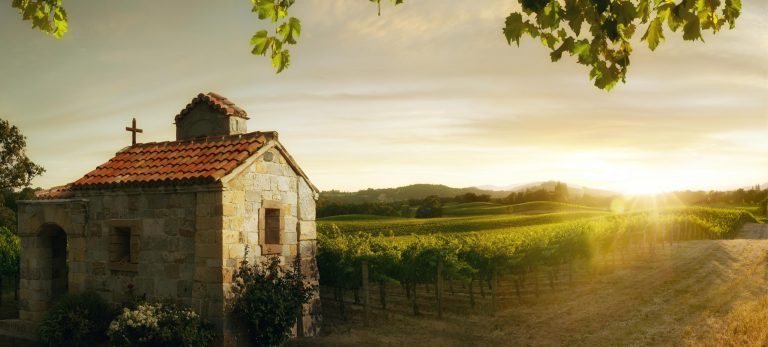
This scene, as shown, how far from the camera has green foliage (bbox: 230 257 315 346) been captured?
12.1 m

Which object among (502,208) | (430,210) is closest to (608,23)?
(430,210)

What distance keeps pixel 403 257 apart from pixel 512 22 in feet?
45.6

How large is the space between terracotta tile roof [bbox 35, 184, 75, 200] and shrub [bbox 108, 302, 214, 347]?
184 inches

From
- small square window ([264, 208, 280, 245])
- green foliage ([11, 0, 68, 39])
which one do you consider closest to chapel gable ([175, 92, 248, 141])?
small square window ([264, 208, 280, 245])

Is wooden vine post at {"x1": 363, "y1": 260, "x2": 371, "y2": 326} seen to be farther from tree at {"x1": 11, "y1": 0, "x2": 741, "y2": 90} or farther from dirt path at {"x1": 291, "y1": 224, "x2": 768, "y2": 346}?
tree at {"x1": 11, "y1": 0, "x2": 741, "y2": 90}

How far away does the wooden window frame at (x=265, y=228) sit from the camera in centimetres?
1307

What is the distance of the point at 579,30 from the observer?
4.74m

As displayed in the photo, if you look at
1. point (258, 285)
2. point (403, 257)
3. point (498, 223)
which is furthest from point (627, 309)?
point (498, 223)

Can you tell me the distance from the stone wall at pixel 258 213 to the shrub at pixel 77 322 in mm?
3363

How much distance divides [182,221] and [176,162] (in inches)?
74.8

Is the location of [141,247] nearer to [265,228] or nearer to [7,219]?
[265,228]

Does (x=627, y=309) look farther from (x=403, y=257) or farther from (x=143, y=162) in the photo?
(x=143, y=162)

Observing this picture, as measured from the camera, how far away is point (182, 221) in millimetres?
12406

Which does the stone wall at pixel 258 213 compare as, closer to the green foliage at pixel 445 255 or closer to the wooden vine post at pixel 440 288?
the green foliage at pixel 445 255
